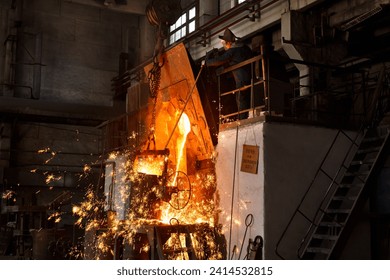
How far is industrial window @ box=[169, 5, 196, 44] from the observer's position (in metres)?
15.2

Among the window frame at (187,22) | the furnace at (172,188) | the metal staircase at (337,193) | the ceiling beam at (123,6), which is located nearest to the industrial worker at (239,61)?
the furnace at (172,188)

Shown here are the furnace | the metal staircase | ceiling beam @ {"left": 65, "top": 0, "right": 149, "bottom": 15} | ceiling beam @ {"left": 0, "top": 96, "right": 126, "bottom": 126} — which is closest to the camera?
the metal staircase

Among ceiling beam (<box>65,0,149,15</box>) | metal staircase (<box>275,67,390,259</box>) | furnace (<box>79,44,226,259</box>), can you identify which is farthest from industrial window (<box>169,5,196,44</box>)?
metal staircase (<box>275,67,390,259</box>)

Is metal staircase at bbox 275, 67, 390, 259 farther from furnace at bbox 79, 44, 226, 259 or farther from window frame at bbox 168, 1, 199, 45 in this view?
window frame at bbox 168, 1, 199, 45

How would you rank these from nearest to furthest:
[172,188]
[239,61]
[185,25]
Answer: [239,61] → [172,188] → [185,25]

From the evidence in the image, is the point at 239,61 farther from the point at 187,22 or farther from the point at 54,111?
the point at 54,111

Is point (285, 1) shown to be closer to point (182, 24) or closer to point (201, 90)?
point (201, 90)

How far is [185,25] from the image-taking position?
1564cm

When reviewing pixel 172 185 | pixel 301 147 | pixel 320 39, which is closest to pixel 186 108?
pixel 172 185

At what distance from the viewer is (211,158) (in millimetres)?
7992

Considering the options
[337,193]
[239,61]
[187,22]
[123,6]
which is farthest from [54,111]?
[337,193]

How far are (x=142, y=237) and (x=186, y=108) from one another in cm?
239

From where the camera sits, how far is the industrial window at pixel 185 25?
1520cm

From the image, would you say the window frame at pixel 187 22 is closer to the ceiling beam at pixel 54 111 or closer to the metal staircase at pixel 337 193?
the ceiling beam at pixel 54 111
